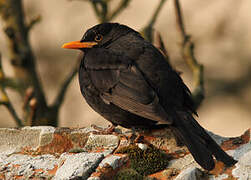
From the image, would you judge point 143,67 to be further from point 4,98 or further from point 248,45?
point 248,45

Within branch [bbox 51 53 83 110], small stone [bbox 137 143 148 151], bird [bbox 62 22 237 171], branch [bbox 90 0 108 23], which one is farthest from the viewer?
branch [bbox 51 53 83 110]

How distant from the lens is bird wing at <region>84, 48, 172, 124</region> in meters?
4.46

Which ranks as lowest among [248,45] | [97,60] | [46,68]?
[46,68]

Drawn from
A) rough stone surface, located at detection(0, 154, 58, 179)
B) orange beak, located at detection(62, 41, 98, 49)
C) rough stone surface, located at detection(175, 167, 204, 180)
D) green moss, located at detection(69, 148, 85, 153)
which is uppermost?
orange beak, located at detection(62, 41, 98, 49)

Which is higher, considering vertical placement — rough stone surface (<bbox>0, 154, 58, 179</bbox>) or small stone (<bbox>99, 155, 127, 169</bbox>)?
small stone (<bbox>99, 155, 127, 169</bbox>)

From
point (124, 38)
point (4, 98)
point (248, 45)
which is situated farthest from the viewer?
point (248, 45)

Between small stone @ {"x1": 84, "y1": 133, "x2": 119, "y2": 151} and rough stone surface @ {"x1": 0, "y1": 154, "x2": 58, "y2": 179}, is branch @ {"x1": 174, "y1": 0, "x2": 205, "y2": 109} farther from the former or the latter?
rough stone surface @ {"x1": 0, "y1": 154, "x2": 58, "y2": 179}

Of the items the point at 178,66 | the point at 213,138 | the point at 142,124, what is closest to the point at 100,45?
the point at 142,124

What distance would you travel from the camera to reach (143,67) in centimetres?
481

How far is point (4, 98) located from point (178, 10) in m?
2.15

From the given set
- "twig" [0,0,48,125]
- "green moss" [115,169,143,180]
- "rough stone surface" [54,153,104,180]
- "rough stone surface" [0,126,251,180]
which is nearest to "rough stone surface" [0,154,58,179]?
"rough stone surface" [0,126,251,180]

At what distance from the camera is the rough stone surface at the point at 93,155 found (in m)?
3.82

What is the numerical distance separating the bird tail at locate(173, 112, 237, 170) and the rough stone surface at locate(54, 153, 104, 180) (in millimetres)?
697

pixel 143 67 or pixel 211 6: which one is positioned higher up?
pixel 143 67
